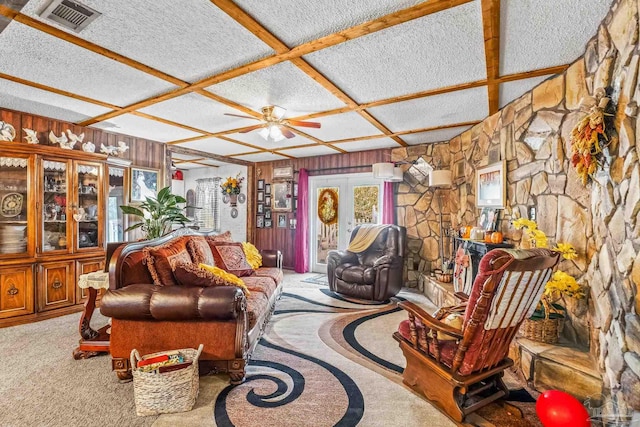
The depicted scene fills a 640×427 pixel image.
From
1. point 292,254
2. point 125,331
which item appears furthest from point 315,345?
point 292,254

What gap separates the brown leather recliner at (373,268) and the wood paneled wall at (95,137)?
3.29 meters

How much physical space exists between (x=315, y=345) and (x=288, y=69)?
2.49 m

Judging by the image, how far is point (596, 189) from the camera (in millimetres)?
2029

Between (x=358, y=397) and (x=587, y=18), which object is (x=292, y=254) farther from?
(x=587, y=18)

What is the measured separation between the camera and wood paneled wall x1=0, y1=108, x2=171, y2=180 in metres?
3.68

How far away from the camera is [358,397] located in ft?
7.10

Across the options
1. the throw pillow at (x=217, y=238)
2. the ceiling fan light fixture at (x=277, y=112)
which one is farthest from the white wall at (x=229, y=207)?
the ceiling fan light fixture at (x=277, y=112)

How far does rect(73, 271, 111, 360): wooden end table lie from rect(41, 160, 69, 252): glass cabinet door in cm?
151

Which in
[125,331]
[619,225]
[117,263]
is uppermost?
[619,225]

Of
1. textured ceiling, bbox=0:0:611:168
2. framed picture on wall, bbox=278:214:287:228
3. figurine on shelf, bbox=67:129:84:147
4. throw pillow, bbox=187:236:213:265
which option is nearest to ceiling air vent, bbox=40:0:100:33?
textured ceiling, bbox=0:0:611:168

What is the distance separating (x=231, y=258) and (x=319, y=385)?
77.0 inches

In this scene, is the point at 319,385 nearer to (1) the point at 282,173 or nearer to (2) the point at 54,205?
(2) the point at 54,205

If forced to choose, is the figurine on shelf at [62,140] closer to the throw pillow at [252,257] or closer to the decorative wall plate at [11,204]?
the decorative wall plate at [11,204]

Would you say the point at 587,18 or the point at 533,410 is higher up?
the point at 587,18
